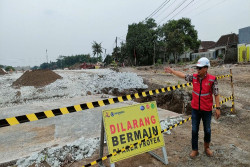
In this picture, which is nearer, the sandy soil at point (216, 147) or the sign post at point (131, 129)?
the sign post at point (131, 129)

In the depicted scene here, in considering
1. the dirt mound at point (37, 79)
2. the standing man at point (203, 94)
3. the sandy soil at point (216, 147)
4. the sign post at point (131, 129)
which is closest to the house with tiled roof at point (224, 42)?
the dirt mound at point (37, 79)

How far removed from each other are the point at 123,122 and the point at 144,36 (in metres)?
41.7

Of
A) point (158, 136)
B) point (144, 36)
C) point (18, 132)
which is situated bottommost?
point (18, 132)

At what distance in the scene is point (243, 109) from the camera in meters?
6.74

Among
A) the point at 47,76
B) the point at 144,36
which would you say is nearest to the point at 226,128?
the point at 47,76

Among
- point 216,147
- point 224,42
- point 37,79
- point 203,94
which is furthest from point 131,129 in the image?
point 224,42

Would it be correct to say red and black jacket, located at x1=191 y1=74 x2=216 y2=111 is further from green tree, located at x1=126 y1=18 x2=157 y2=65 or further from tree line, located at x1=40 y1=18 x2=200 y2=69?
green tree, located at x1=126 y1=18 x2=157 y2=65

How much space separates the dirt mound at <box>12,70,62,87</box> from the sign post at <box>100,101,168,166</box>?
13995mm

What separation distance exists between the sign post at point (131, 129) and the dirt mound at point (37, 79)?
45.9ft

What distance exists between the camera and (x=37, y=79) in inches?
669

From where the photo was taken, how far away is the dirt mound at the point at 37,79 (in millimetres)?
16261

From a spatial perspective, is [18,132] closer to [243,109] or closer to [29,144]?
[29,144]

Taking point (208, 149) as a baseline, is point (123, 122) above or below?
above

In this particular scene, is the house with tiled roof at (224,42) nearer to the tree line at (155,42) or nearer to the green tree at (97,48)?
the tree line at (155,42)
